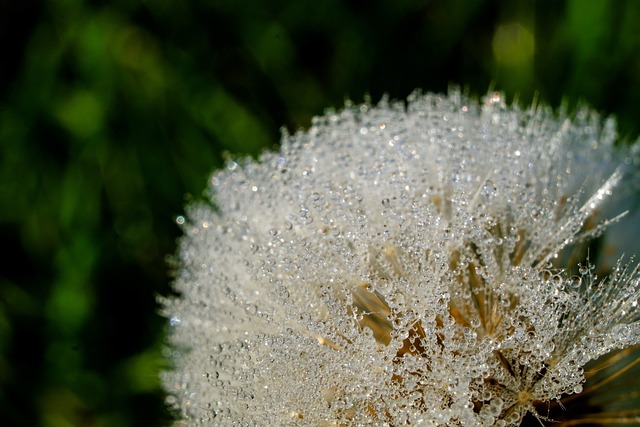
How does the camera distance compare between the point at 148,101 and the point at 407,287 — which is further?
the point at 148,101

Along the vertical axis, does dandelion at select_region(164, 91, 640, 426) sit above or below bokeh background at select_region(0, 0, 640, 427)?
below

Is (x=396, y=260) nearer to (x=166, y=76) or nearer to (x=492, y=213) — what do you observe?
(x=492, y=213)

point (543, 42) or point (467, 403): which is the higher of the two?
point (543, 42)

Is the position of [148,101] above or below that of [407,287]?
above

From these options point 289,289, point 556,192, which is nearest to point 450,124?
point 556,192

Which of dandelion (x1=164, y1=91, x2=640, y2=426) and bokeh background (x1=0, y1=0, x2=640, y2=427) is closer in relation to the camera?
dandelion (x1=164, y1=91, x2=640, y2=426)

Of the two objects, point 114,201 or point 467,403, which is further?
point 114,201
